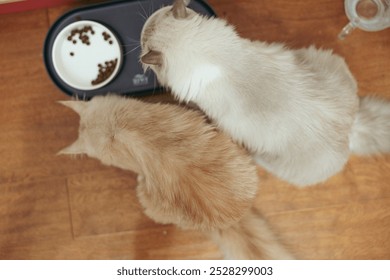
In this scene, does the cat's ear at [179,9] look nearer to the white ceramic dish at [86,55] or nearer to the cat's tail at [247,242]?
the white ceramic dish at [86,55]

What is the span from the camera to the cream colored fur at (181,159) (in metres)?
0.97

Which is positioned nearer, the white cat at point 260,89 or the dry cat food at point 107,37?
the white cat at point 260,89

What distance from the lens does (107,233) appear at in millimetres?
1273

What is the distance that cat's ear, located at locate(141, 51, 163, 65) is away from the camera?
0.92 m

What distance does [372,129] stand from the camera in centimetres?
103

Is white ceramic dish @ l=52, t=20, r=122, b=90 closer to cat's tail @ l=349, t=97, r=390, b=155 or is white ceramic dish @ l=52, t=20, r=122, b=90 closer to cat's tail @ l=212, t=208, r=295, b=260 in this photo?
cat's tail @ l=212, t=208, r=295, b=260

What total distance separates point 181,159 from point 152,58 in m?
0.25

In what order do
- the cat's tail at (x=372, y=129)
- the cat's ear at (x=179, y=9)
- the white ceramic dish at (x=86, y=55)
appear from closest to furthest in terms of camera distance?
the cat's ear at (x=179, y=9) → the cat's tail at (x=372, y=129) → the white ceramic dish at (x=86, y=55)

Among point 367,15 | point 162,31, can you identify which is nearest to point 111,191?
point 162,31

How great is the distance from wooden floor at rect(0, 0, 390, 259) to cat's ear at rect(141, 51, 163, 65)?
1.24 feet

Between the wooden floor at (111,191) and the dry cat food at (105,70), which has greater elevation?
the dry cat food at (105,70)

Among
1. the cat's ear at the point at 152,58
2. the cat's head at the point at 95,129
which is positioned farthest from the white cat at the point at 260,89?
the cat's head at the point at 95,129
